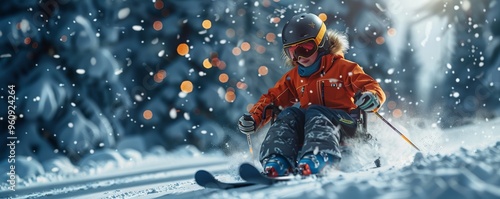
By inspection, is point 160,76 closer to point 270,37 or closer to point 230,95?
point 230,95

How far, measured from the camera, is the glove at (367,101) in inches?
136

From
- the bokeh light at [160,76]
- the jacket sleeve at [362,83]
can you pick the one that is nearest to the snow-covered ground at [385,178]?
the jacket sleeve at [362,83]

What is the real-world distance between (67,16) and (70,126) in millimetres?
1761

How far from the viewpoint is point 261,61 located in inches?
401

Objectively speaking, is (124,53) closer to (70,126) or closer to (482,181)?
(70,126)

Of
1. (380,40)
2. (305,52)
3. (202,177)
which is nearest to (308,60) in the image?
(305,52)

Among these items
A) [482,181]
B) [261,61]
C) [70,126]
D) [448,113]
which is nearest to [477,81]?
[448,113]

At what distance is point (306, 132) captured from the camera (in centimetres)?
350

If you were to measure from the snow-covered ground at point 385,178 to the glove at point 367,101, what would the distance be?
39 cm

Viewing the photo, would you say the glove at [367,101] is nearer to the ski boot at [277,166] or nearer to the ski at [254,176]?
the ski boot at [277,166]

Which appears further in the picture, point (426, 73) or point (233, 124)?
point (426, 73)

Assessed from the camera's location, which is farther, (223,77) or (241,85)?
(241,85)

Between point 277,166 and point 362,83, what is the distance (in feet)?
3.20

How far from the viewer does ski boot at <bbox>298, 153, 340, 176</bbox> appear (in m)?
3.21
